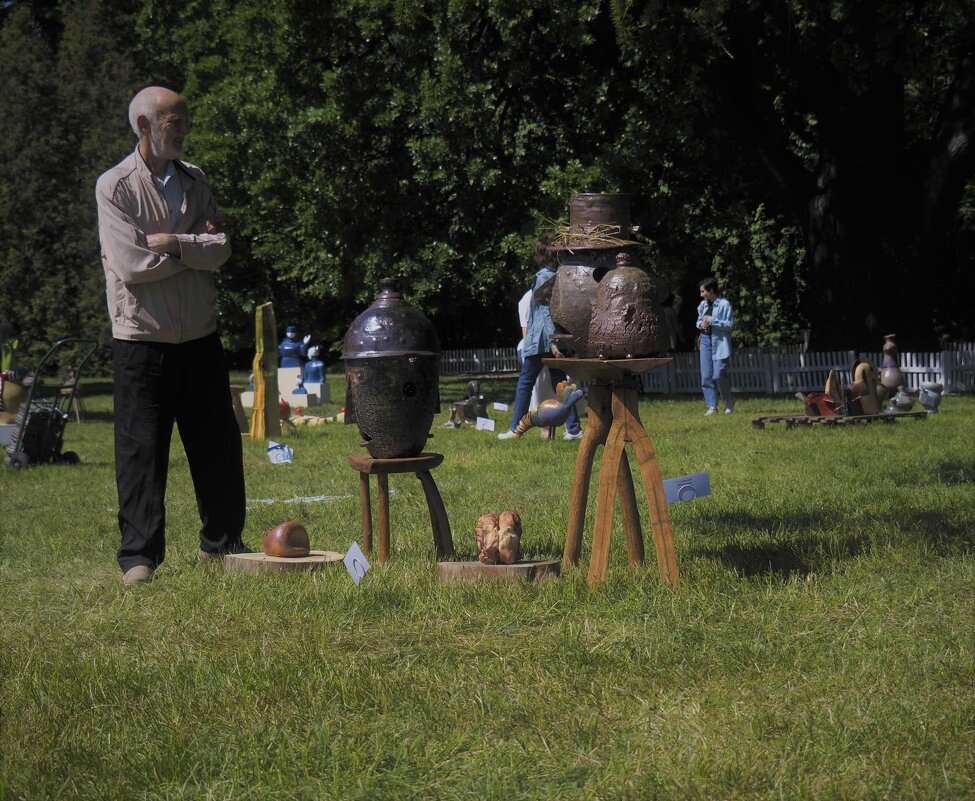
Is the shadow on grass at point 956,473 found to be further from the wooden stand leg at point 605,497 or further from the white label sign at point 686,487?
the wooden stand leg at point 605,497

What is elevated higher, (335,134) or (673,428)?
(335,134)

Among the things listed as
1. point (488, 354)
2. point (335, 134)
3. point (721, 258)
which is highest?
point (335, 134)

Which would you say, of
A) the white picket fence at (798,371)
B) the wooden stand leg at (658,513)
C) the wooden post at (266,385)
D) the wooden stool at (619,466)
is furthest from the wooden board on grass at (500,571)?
the white picket fence at (798,371)

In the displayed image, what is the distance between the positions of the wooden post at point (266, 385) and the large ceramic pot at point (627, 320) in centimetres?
945

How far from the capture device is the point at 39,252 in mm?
31750

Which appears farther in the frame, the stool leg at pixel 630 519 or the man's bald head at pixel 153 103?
the man's bald head at pixel 153 103

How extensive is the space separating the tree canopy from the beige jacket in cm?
928

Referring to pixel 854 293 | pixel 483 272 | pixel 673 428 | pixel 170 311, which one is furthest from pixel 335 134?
pixel 170 311

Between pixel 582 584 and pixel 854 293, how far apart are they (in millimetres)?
17215

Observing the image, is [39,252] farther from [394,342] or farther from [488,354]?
[394,342]

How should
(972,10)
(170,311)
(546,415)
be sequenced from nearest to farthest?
(170,311), (972,10), (546,415)

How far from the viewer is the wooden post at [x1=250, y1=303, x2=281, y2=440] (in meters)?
14.9

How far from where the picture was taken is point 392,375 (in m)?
6.43

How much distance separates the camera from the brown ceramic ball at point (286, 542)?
646cm
